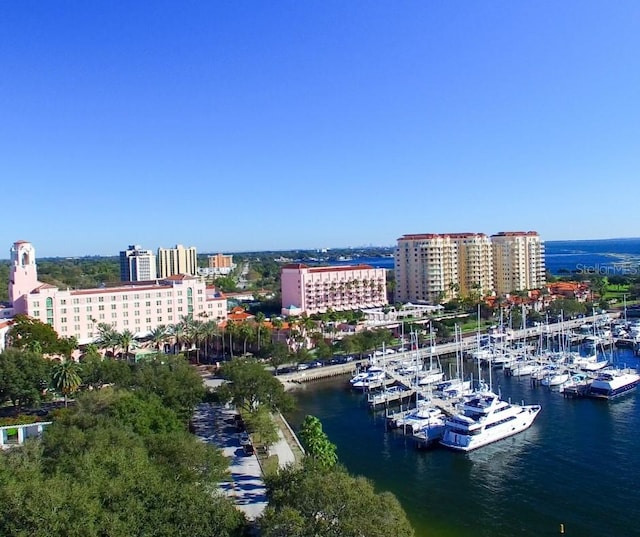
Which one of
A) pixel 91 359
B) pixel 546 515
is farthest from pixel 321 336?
pixel 546 515

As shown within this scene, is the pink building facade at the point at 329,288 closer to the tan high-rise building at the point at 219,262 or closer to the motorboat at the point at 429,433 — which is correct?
the motorboat at the point at 429,433

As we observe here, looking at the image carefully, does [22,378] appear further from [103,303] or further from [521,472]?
[521,472]

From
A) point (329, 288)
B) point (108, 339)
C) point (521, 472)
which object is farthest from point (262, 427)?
point (329, 288)

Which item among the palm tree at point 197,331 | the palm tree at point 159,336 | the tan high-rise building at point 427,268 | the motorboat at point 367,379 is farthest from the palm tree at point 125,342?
the tan high-rise building at point 427,268

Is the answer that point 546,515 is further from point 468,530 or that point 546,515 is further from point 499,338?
point 499,338

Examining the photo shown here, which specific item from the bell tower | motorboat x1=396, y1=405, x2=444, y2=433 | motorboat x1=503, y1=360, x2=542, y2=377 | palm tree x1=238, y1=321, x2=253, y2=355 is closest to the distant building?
motorboat x1=503, y1=360, x2=542, y2=377

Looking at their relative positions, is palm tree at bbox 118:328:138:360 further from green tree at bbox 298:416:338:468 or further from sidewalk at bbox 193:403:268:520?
green tree at bbox 298:416:338:468
